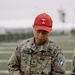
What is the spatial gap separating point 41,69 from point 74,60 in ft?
2.69

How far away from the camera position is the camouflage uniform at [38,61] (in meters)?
3.43

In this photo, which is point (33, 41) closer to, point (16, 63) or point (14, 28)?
point (16, 63)

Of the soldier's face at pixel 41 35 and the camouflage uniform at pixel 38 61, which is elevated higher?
the soldier's face at pixel 41 35

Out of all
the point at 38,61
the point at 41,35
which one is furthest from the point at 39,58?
the point at 41,35

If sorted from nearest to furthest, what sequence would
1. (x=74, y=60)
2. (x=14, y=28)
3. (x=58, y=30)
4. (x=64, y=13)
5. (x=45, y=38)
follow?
(x=45, y=38), (x=74, y=60), (x=14, y=28), (x=58, y=30), (x=64, y=13)

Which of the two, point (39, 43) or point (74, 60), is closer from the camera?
point (39, 43)

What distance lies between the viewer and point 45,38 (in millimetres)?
3361

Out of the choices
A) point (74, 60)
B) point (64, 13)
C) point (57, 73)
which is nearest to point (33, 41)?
point (57, 73)

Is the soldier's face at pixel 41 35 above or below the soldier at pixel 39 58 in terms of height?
above

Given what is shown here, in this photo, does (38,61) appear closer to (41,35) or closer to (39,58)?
(39,58)

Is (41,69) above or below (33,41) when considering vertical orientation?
below

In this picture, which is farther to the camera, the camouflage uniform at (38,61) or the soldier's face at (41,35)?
the camouflage uniform at (38,61)

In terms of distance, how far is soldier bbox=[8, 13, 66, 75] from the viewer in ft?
11.2

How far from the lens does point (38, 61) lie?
3.44m
